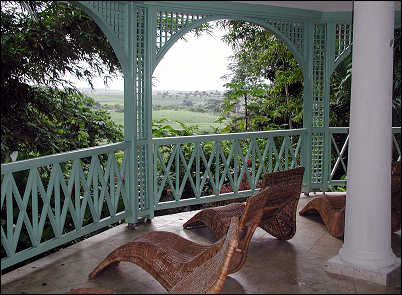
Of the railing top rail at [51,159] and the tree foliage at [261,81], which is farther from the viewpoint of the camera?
the tree foliage at [261,81]

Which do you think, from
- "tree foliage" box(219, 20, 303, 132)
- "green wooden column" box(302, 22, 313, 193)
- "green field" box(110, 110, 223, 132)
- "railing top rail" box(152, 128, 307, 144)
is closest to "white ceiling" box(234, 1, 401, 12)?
"green wooden column" box(302, 22, 313, 193)

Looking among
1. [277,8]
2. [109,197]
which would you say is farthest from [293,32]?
[109,197]

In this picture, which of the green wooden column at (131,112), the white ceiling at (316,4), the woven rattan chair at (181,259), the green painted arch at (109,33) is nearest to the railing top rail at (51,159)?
the green wooden column at (131,112)

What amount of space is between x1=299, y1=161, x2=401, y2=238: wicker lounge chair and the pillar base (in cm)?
30

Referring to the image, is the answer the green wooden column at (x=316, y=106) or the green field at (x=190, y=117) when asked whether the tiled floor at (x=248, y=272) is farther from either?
Result: the green field at (x=190, y=117)

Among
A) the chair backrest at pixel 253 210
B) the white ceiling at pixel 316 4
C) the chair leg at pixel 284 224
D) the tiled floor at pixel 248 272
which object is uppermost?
the white ceiling at pixel 316 4

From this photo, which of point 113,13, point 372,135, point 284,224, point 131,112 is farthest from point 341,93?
point 372,135

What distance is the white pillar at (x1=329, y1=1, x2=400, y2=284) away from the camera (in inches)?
147

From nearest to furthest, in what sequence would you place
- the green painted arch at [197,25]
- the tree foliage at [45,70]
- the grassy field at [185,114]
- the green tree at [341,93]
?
1. the green painted arch at [197,25]
2. the tree foliage at [45,70]
3. the green tree at [341,93]
4. the grassy field at [185,114]

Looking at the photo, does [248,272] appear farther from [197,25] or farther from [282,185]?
[197,25]

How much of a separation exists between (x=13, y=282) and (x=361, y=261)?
2.75 meters

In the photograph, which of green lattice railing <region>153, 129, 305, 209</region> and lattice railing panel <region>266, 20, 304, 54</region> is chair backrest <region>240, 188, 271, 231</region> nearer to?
green lattice railing <region>153, 129, 305, 209</region>

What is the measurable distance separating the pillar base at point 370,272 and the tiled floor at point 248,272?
0.04 m

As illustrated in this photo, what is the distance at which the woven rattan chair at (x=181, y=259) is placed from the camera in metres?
3.03
